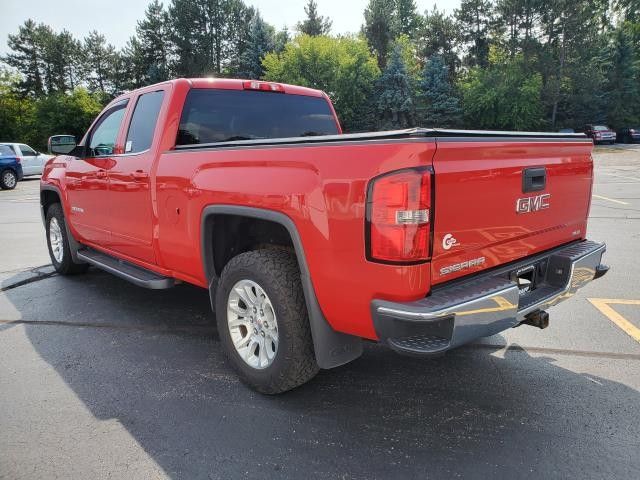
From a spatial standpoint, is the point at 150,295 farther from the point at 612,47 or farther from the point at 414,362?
the point at 612,47

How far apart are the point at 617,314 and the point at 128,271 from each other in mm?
4191

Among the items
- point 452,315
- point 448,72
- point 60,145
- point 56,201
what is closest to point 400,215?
point 452,315

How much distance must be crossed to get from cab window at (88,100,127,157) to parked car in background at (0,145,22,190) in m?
15.5

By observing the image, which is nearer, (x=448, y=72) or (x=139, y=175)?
(x=139, y=175)

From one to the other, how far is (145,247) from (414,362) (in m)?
2.25

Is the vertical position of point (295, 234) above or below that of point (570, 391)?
above

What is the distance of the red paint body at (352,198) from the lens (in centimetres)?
222

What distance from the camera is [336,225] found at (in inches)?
92.0

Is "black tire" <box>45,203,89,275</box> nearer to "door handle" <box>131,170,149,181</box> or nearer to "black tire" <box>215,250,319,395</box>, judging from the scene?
"door handle" <box>131,170,149,181</box>

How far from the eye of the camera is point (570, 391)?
9.65 feet

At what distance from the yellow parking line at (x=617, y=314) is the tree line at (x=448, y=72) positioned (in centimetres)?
4146

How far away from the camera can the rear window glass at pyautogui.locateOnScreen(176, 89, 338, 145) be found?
12.3 ft

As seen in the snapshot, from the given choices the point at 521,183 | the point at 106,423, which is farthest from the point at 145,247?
the point at 521,183

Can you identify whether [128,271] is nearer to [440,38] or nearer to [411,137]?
[411,137]
